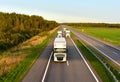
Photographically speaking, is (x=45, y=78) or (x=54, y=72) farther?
(x=54, y=72)

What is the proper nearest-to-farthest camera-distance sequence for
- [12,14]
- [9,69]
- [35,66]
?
[9,69] → [35,66] → [12,14]

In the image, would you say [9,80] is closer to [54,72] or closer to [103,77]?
[54,72]

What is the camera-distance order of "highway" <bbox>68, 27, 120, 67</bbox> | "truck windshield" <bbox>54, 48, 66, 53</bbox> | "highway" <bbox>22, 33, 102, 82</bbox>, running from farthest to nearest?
"highway" <bbox>68, 27, 120, 67</bbox> < "truck windshield" <bbox>54, 48, 66, 53</bbox> < "highway" <bbox>22, 33, 102, 82</bbox>

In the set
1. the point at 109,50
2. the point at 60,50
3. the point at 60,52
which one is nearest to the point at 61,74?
the point at 60,52

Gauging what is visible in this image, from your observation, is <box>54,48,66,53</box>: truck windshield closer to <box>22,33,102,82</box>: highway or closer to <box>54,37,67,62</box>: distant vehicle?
<box>54,37,67,62</box>: distant vehicle

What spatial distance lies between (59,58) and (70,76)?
7738 millimetres

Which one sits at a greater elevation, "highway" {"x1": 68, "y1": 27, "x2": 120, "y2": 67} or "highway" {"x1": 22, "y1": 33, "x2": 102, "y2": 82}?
"highway" {"x1": 22, "y1": 33, "x2": 102, "y2": 82}

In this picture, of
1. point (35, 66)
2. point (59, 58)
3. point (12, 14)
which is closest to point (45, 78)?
point (35, 66)

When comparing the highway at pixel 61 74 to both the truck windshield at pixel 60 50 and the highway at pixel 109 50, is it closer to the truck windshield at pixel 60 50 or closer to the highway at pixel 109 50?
the truck windshield at pixel 60 50

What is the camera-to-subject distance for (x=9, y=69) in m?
24.3


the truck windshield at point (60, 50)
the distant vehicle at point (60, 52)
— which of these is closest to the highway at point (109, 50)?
the distant vehicle at point (60, 52)

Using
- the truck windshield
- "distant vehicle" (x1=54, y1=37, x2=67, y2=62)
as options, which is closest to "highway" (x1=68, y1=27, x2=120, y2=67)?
"distant vehicle" (x1=54, y1=37, x2=67, y2=62)

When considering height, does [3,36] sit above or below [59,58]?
below

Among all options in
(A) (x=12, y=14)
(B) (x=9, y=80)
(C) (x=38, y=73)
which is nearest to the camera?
(B) (x=9, y=80)
